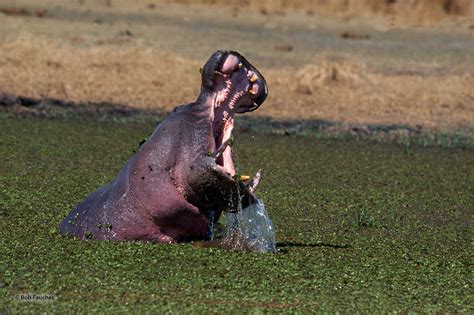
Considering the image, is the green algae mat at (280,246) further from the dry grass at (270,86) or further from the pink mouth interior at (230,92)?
the dry grass at (270,86)

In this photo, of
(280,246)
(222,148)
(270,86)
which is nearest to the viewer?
(222,148)

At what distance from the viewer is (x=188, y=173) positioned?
8406mm

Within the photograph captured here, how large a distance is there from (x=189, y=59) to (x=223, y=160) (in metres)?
12.4

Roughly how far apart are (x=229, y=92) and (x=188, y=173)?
51 centimetres

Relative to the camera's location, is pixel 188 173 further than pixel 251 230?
No

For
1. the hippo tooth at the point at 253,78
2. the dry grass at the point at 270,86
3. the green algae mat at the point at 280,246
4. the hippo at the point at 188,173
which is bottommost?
the dry grass at the point at 270,86

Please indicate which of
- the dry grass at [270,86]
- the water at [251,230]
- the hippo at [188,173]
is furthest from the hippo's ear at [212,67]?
the dry grass at [270,86]

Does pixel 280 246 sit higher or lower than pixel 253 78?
lower

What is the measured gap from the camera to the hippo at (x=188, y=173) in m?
8.38

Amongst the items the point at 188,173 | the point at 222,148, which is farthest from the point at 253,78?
the point at 188,173

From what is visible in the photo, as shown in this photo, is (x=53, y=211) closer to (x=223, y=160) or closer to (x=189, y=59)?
(x=223, y=160)

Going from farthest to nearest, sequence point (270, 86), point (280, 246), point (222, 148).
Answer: point (270, 86)
point (280, 246)
point (222, 148)

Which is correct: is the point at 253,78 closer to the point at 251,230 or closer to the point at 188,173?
the point at 188,173

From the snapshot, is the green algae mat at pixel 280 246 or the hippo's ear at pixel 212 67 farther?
the hippo's ear at pixel 212 67
